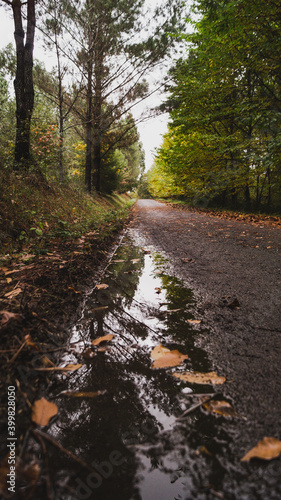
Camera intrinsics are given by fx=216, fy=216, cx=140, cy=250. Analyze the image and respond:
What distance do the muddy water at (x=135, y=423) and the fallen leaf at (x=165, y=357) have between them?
0.03m

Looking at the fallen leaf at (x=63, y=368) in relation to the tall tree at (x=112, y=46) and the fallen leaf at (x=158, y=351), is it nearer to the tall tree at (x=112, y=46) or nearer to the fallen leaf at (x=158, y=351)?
the fallen leaf at (x=158, y=351)

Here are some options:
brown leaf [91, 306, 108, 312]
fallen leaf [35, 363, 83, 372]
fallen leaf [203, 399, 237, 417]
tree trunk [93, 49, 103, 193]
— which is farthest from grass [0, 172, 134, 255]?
tree trunk [93, 49, 103, 193]

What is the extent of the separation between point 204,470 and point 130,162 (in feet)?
99.4

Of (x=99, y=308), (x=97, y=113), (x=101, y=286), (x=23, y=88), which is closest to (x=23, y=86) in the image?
(x=23, y=88)

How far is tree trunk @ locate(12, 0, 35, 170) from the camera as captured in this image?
205 inches

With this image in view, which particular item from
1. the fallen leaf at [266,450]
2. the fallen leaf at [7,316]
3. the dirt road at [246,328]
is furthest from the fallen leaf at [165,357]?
the fallen leaf at [7,316]

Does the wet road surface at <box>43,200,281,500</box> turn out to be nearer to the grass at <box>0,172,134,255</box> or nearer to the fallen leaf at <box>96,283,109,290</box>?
the fallen leaf at <box>96,283,109,290</box>

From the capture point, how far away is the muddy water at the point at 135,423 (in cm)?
63

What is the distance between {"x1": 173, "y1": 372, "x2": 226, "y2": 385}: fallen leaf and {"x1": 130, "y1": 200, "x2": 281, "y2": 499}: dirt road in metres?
0.05

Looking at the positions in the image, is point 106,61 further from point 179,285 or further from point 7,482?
point 7,482

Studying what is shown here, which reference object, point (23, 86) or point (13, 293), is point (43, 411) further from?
point (23, 86)

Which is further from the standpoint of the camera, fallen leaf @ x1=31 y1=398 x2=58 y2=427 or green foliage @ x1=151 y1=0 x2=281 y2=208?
green foliage @ x1=151 y1=0 x2=281 y2=208

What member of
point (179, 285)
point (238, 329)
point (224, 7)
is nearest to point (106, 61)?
point (224, 7)

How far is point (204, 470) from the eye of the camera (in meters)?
0.65
